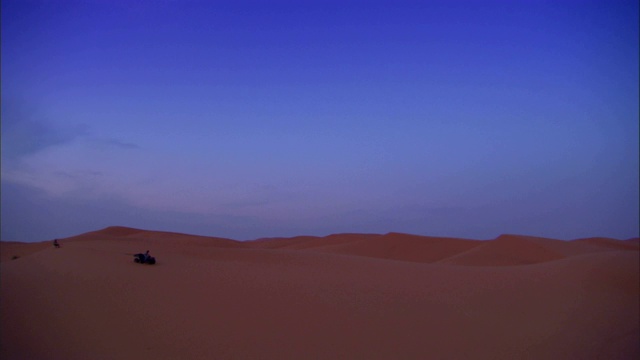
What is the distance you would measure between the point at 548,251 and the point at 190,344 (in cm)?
2146

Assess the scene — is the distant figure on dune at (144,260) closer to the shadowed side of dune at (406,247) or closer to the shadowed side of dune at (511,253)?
the shadowed side of dune at (511,253)

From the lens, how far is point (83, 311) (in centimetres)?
851

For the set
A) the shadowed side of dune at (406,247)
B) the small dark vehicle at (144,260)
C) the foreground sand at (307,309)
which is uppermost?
the shadowed side of dune at (406,247)

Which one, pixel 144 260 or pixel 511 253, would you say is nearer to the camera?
pixel 144 260

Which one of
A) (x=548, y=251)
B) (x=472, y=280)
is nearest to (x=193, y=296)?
(x=472, y=280)

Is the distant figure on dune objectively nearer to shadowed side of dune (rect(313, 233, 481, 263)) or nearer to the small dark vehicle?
the small dark vehicle

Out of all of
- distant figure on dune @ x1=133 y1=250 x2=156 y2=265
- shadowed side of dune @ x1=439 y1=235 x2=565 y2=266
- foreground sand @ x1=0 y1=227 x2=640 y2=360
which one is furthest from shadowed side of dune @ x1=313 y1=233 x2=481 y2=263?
distant figure on dune @ x1=133 y1=250 x2=156 y2=265

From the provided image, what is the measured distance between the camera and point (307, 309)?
9.46 metres

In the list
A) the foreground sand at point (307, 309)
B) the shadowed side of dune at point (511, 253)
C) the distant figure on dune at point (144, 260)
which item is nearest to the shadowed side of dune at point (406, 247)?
the shadowed side of dune at point (511, 253)

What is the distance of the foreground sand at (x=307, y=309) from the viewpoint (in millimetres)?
7617

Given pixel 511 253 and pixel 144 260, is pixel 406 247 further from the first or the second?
pixel 144 260

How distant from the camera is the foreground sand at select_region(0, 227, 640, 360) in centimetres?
762

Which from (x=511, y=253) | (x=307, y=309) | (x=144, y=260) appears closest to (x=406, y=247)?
(x=511, y=253)

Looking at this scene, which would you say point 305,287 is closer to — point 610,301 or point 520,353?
point 520,353
